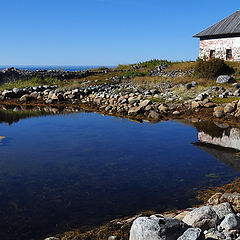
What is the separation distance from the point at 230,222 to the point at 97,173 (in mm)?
4450

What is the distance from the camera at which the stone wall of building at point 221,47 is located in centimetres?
3114

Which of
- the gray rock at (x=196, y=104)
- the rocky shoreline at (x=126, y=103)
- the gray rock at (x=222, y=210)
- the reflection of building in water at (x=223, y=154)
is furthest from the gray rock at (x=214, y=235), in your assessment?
the gray rock at (x=196, y=104)

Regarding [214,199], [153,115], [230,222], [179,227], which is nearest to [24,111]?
[153,115]

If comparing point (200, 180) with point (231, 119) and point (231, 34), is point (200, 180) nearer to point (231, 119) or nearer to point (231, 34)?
point (231, 119)

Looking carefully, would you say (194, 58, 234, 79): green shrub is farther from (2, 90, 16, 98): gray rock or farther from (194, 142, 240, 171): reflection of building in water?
(2, 90, 16, 98): gray rock

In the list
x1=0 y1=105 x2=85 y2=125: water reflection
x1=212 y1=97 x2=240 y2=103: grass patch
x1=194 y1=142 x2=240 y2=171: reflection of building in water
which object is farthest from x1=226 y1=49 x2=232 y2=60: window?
x1=194 y1=142 x2=240 y2=171: reflection of building in water

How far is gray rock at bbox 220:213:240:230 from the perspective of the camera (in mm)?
4770

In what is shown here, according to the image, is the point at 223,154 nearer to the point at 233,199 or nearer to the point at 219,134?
the point at 219,134

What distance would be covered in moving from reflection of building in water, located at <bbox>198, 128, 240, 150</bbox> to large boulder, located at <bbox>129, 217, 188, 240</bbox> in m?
7.41

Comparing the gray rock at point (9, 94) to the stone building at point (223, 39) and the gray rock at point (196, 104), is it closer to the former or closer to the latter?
the gray rock at point (196, 104)

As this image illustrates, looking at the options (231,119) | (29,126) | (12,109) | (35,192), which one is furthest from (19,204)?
(12,109)

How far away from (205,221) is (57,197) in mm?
3576

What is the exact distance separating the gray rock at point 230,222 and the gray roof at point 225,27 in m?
29.0

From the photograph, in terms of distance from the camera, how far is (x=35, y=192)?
729 centimetres
